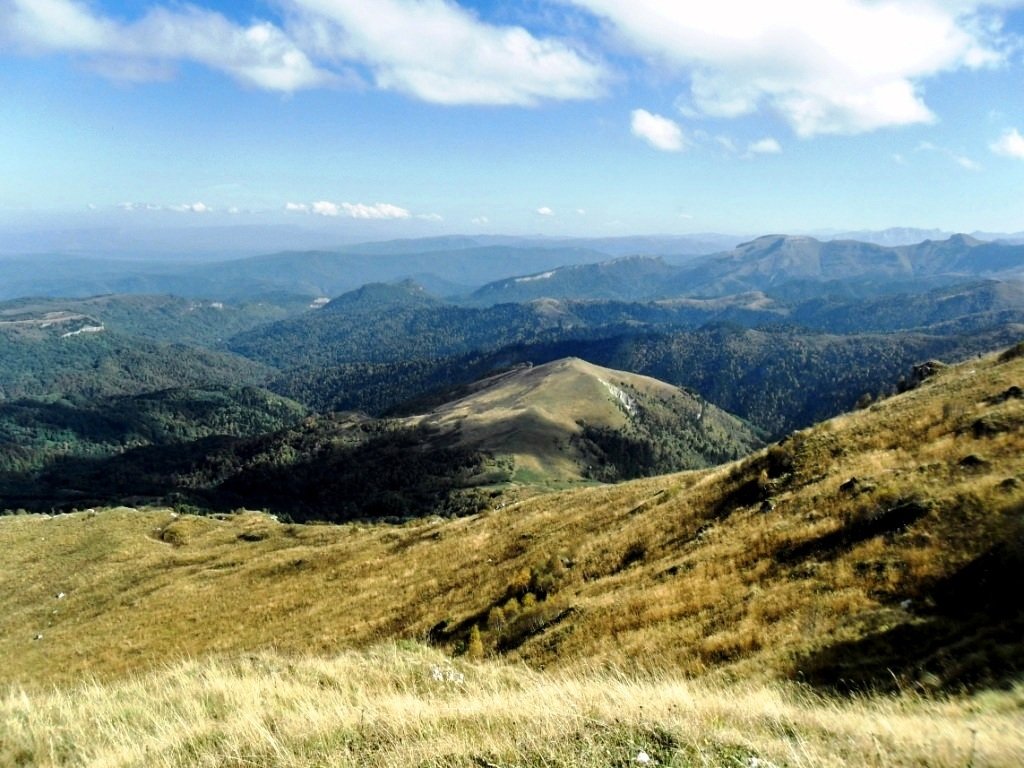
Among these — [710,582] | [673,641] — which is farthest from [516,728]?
[710,582]

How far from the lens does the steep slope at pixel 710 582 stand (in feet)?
32.0

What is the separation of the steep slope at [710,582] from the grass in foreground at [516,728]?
6.36 ft

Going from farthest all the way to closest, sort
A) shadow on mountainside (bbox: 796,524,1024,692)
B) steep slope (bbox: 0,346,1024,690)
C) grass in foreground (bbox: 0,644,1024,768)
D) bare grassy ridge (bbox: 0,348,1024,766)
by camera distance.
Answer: steep slope (bbox: 0,346,1024,690), shadow on mountainside (bbox: 796,524,1024,692), bare grassy ridge (bbox: 0,348,1024,766), grass in foreground (bbox: 0,644,1024,768)

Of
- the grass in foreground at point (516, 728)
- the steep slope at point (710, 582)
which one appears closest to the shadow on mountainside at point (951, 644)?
the steep slope at point (710, 582)

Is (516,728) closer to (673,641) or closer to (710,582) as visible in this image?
(673,641)

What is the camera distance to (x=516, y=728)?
617 centimetres

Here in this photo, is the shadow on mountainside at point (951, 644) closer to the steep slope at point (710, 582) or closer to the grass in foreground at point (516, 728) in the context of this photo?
the steep slope at point (710, 582)

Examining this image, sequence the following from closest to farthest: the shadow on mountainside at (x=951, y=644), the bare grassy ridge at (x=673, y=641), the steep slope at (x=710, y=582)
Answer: the bare grassy ridge at (x=673, y=641) → the shadow on mountainside at (x=951, y=644) → the steep slope at (x=710, y=582)

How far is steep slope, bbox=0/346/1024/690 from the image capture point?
9742mm

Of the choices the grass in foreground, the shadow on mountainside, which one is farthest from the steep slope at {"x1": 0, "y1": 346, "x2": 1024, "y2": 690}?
the grass in foreground

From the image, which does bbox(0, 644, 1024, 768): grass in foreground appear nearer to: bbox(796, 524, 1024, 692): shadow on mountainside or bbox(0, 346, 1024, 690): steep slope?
bbox(796, 524, 1024, 692): shadow on mountainside

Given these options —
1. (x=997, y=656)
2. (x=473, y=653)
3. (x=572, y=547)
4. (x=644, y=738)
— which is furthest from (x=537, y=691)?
(x=572, y=547)

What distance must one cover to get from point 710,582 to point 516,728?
9.93 m

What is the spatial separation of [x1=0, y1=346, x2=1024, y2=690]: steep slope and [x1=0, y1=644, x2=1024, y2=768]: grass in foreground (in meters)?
1.94
